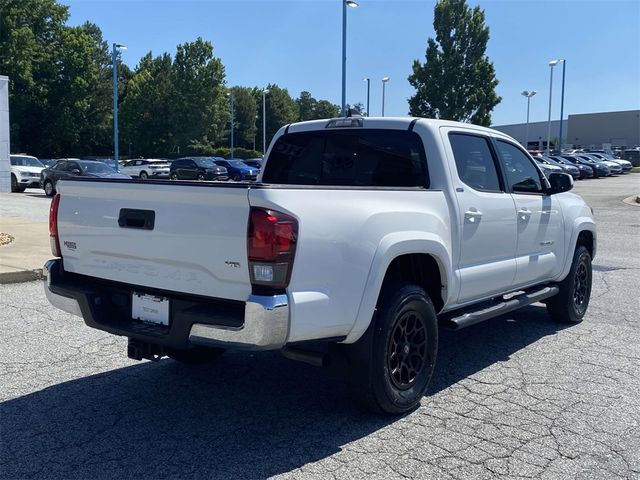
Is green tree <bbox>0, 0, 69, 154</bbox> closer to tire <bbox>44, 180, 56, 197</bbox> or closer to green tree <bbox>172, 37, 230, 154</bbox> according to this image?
green tree <bbox>172, 37, 230, 154</bbox>

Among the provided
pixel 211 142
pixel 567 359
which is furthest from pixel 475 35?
pixel 567 359

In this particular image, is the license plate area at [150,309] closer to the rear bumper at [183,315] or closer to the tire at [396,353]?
the rear bumper at [183,315]

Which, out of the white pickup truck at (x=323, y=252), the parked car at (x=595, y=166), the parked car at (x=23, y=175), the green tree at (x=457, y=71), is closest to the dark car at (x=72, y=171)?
the parked car at (x=23, y=175)

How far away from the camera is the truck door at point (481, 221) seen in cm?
474

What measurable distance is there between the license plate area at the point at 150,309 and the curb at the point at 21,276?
5270mm

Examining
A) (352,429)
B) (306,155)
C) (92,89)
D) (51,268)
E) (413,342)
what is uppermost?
(92,89)

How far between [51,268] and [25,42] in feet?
Answer: 194

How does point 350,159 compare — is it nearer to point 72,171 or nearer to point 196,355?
point 196,355

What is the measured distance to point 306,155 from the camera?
5.34 metres

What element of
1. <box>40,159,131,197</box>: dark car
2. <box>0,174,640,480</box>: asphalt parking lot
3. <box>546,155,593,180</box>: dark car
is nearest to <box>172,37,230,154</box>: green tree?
<box>546,155,593,180</box>: dark car

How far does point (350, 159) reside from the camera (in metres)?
5.07

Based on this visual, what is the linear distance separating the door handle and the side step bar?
756 mm

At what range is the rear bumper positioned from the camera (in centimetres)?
Result: 324

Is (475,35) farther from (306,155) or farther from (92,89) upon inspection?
(306,155)
